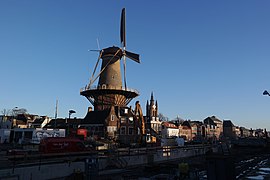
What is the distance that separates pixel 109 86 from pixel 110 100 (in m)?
3.46

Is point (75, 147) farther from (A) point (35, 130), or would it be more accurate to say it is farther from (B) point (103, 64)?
(B) point (103, 64)

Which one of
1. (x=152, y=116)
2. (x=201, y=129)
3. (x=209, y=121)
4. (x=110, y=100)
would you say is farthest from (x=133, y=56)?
(x=209, y=121)

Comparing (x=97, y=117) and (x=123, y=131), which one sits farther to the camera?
(x=123, y=131)

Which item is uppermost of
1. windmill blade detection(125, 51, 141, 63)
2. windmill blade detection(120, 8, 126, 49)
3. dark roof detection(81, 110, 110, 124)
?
windmill blade detection(120, 8, 126, 49)

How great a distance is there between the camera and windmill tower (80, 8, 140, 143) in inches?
2105

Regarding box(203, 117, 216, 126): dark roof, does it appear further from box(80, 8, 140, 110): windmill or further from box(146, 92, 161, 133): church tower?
box(80, 8, 140, 110): windmill

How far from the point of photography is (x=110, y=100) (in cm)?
5694

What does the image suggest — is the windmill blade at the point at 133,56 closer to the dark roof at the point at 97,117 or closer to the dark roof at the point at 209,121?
the dark roof at the point at 97,117

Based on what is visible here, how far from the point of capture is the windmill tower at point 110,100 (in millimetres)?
53469

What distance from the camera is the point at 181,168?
13.0 meters

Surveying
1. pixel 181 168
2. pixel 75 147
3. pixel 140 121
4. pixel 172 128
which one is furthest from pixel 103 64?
pixel 172 128

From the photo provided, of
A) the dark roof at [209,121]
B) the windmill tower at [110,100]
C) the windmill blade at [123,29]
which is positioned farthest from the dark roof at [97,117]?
the dark roof at [209,121]

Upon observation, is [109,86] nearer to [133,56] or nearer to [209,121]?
[133,56]

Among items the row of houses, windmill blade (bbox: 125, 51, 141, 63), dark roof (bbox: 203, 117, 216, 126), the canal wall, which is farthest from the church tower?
the canal wall
